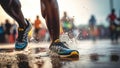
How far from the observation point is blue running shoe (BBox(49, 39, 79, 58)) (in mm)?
→ 4688

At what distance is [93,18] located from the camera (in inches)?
762

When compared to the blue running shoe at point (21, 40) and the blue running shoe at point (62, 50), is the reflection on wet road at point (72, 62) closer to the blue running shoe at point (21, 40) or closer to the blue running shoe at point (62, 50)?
the blue running shoe at point (62, 50)

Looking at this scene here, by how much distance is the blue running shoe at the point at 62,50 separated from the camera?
469 cm

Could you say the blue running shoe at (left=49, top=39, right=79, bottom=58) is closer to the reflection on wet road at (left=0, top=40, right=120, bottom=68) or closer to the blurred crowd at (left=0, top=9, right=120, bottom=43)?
the reflection on wet road at (left=0, top=40, right=120, bottom=68)

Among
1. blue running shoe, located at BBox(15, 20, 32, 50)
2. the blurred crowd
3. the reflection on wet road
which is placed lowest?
Answer: the blurred crowd

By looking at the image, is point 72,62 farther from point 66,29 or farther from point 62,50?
point 66,29

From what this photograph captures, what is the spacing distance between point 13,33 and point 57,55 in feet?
53.3

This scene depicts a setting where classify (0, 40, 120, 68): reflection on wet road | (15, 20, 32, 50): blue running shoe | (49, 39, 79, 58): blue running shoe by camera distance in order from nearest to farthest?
(0, 40, 120, 68): reflection on wet road
(49, 39, 79, 58): blue running shoe
(15, 20, 32, 50): blue running shoe

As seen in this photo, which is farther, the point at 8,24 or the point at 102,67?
the point at 8,24

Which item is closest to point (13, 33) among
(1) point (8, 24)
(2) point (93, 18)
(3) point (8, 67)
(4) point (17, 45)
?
(1) point (8, 24)

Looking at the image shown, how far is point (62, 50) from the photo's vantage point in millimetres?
4797

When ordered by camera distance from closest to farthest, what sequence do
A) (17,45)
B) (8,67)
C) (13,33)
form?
1. (8,67)
2. (17,45)
3. (13,33)

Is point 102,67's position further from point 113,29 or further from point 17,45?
point 113,29

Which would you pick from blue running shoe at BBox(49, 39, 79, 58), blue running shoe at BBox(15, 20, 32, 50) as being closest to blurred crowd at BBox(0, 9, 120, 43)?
blue running shoe at BBox(15, 20, 32, 50)
